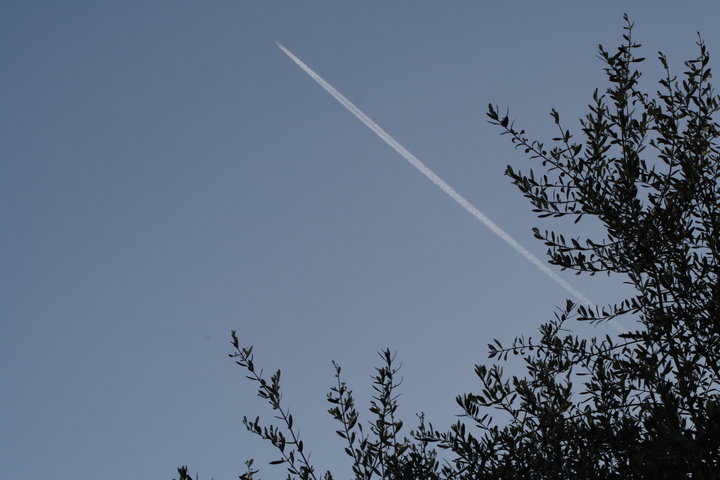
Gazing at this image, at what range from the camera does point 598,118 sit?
6.95 meters

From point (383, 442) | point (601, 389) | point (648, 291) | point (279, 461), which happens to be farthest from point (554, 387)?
point (279, 461)

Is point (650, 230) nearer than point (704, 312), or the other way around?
point (704, 312)

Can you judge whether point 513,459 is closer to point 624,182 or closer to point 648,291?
point 648,291

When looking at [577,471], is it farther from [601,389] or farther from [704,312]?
[704,312]

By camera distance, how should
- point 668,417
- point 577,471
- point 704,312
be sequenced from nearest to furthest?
1. point 668,417
2. point 577,471
3. point 704,312

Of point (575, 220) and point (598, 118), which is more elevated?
point (598, 118)

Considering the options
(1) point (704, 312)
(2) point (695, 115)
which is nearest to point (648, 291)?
(1) point (704, 312)

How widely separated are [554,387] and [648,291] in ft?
4.28

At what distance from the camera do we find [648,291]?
589 cm

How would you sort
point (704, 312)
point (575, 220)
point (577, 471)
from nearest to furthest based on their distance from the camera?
point (577, 471), point (704, 312), point (575, 220)

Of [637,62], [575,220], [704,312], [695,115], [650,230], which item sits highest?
[637,62]

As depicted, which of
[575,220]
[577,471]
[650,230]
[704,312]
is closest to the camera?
[577,471]

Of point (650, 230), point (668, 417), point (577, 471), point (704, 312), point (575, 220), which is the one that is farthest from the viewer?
point (575, 220)

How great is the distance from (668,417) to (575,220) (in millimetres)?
2528
